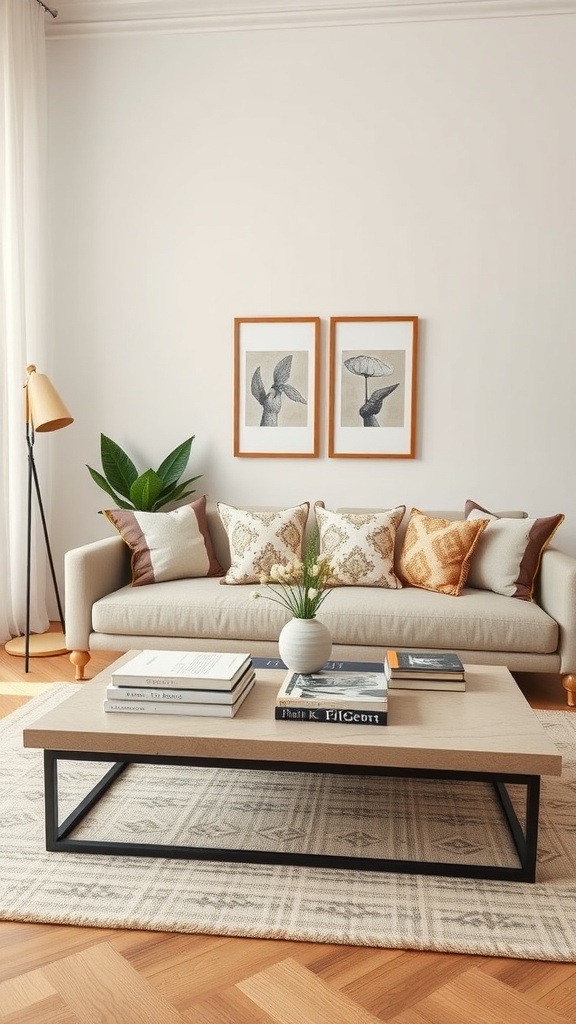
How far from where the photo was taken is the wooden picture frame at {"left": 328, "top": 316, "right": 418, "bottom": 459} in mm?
4469

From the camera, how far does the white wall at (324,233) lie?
4.33 m

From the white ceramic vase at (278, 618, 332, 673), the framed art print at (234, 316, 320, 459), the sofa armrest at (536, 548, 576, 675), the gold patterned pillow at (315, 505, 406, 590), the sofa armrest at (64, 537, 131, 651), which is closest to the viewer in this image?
the white ceramic vase at (278, 618, 332, 673)

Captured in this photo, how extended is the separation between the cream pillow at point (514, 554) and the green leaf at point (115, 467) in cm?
184

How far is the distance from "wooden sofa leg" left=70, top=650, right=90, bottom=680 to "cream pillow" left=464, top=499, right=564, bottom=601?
1777mm

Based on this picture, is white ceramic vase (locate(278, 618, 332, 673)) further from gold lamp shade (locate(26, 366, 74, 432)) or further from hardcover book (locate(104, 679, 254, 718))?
gold lamp shade (locate(26, 366, 74, 432))

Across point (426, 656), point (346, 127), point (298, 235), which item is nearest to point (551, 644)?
point (426, 656)

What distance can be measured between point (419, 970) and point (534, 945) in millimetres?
262

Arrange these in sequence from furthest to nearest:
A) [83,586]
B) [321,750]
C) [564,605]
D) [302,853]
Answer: [83,586], [564,605], [302,853], [321,750]

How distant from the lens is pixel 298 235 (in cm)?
451

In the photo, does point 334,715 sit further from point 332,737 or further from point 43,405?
point 43,405

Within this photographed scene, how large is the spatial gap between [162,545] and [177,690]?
5.63ft

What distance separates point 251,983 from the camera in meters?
1.73

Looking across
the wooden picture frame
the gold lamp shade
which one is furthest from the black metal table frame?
the wooden picture frame

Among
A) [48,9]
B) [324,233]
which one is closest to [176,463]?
[324,233]
